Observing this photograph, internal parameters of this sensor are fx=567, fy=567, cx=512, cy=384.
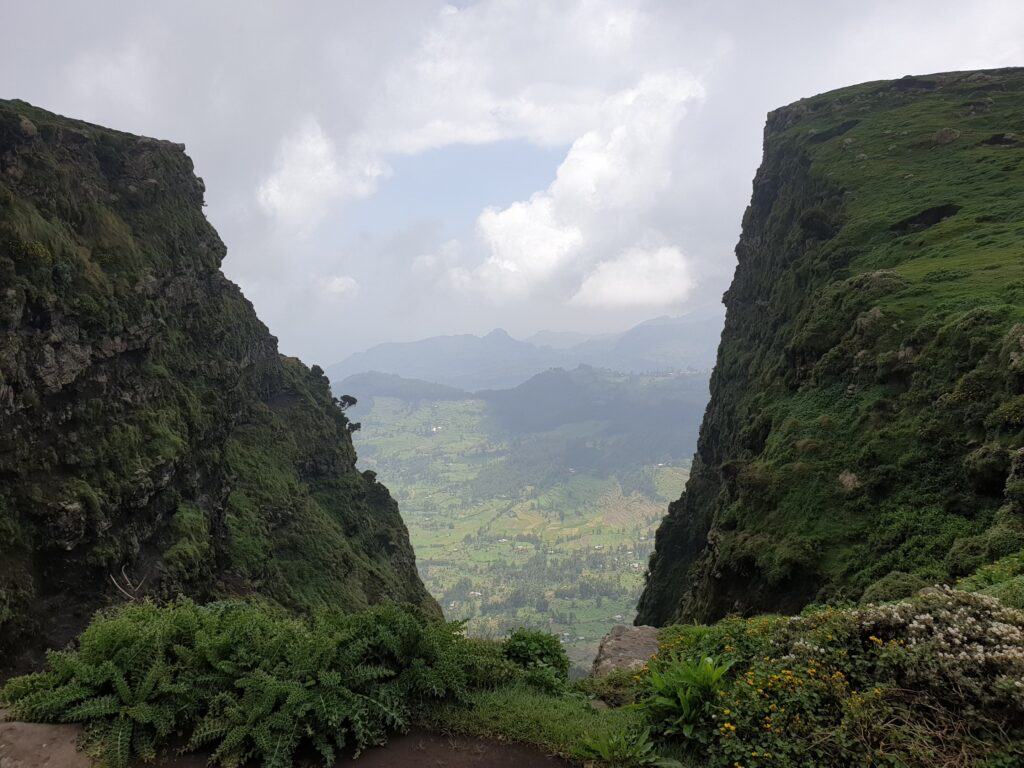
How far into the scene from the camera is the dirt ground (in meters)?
7.16

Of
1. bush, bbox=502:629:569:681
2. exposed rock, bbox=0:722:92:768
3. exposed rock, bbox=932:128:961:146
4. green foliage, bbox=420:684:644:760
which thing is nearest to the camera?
exposed rock, bbox=0:722:92:768

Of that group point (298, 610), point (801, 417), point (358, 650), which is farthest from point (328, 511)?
point (358, 650)

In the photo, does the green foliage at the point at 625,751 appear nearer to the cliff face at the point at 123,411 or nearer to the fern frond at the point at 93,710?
the fern frond at the point at 93,710

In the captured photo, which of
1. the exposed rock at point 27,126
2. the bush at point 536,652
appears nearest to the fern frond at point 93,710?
the bush at point 536,652

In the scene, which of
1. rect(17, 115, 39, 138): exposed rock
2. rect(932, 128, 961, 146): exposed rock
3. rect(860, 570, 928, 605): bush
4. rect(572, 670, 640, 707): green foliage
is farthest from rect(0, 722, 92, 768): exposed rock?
rect(932, 128, 961, 146): exposed rock

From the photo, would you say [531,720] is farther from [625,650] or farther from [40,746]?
[625,650]

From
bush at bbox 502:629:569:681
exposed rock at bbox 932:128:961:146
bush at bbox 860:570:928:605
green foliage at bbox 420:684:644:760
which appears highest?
exposed rock at bbox 932:128:961:146

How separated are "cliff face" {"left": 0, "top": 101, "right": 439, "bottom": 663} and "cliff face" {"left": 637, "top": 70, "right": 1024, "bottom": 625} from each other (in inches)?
993

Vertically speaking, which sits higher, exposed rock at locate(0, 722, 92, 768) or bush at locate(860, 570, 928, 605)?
exposed rock at locate(0, 722, 92, 768)

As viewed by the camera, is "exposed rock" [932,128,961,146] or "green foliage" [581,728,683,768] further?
"exposed rock" [932,128,961,146]

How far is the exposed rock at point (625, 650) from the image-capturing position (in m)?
15.1

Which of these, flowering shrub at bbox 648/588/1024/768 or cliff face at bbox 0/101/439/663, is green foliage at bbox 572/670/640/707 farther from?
cliff face at bbox 0/101/439/663

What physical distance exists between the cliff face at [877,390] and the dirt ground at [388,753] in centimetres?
1380

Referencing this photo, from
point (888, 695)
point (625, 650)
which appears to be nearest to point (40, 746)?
point (888, 695)
